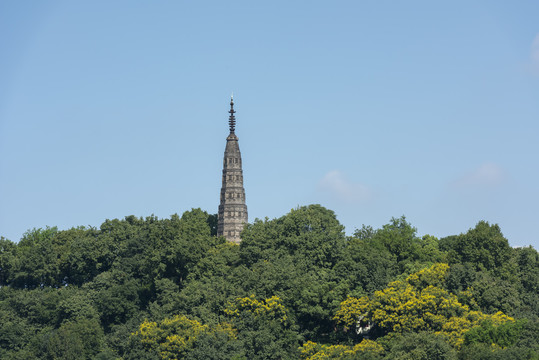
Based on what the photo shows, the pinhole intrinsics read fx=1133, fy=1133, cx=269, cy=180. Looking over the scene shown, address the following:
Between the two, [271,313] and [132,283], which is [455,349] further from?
[132,283]

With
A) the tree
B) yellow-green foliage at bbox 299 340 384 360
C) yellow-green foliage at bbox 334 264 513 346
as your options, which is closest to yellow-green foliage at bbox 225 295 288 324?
yellow-green foliage at bbox 299 340 384 360

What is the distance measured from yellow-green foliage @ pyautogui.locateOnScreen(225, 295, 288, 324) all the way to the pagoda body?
46.7 m

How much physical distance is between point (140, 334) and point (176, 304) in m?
4.46

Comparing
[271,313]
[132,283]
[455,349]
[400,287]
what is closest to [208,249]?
[132,283]

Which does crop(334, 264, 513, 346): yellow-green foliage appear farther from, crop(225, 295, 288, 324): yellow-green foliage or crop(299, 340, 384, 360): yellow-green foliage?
crop(225, 295, 288, 324): yellow-green foliage

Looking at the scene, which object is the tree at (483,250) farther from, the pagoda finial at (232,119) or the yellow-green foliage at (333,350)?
the pagoda finial at (232,119)

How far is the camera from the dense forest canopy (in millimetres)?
91688

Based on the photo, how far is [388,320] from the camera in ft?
301

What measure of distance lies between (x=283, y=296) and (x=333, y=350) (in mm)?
9097

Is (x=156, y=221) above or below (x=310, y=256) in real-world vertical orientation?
above

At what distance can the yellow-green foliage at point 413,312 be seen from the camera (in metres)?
90.8

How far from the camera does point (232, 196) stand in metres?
150

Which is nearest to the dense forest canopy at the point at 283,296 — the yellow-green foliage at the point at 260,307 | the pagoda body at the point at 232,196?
the yellow-green foliage at the point at 260,307

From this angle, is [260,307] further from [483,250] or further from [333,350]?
[483,250]
